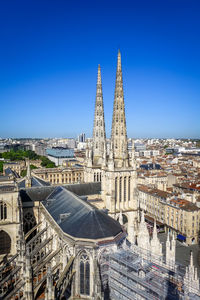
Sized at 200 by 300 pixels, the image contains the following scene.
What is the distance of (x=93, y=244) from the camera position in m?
20.8

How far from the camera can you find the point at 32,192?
37938 millimetres

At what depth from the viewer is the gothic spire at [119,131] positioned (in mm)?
37125

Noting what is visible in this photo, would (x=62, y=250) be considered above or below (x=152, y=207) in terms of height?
above

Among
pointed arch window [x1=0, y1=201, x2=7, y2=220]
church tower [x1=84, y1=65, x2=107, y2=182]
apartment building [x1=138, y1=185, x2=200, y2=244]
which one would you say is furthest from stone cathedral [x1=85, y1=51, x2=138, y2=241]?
apartment building [x1=138, y1=185, x2=200, y2=244]

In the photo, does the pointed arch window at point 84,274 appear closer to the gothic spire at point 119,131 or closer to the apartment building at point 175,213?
the gothic spire at point 119,131

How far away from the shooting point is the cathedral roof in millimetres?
22094

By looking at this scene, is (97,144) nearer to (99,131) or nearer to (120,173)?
(99,131)

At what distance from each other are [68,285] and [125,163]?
782 inches

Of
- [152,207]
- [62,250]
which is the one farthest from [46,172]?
[62,250]

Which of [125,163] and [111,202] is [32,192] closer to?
[111,202]

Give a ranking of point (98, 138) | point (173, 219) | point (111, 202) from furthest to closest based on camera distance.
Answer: point (173, 219) < point (98, 138) < point (111, 202)

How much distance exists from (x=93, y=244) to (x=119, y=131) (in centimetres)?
1990

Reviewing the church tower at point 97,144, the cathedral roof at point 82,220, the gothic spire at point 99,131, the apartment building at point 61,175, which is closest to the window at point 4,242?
the cathedral roof at point 82,220

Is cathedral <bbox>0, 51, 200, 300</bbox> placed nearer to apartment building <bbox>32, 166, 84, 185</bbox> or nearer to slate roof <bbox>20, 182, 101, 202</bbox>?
slate roof <bbox>20, 182, 101, 202</bbox>
